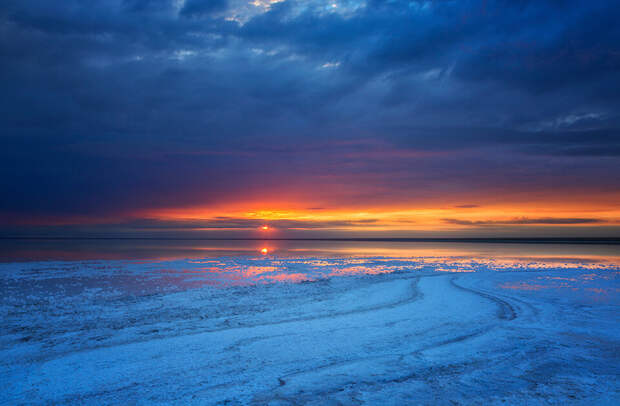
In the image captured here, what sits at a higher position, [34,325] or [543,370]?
[543,370]

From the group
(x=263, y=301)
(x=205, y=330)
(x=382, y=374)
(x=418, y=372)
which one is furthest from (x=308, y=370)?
(x=263, y=301)

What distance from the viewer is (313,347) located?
520cm

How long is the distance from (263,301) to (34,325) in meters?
4.83

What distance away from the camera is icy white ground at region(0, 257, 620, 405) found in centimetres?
372

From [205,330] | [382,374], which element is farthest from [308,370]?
[205,330]

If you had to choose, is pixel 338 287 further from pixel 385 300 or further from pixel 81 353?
pixel 81 353

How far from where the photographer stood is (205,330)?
20.4 ft

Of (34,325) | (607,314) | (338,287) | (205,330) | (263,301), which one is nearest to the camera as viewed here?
(205,330)

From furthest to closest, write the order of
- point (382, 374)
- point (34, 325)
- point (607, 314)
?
point (607, 314) → point (34, 325) → point (382, 374)

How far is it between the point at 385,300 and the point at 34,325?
25.7 feet

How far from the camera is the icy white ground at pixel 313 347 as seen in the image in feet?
12.2

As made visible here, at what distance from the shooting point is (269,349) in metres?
5.16

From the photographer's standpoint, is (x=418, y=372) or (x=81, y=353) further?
(x=81, y=353)

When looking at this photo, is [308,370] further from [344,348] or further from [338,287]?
[338,287]
